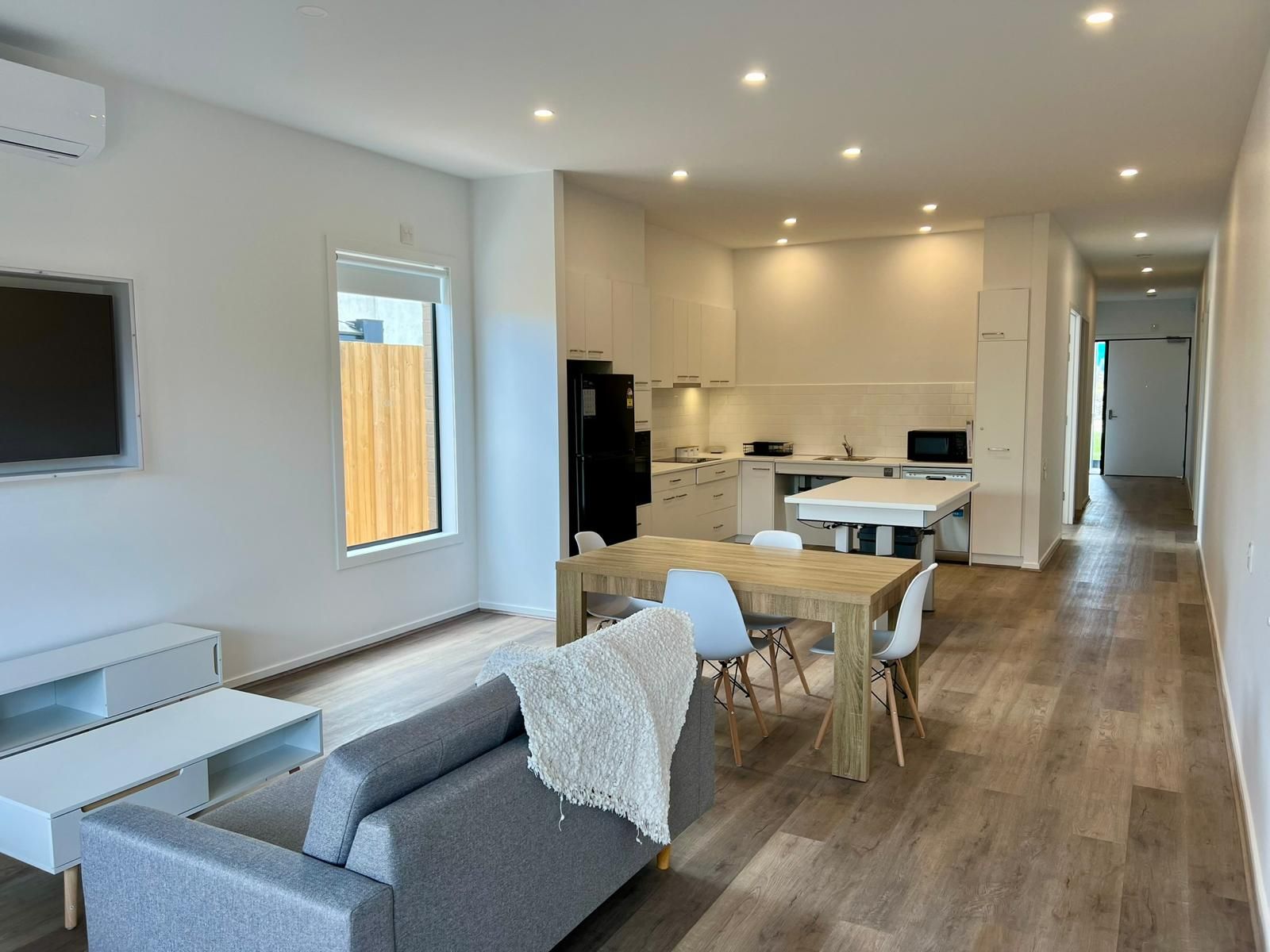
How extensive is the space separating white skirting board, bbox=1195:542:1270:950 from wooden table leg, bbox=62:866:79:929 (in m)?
3.27

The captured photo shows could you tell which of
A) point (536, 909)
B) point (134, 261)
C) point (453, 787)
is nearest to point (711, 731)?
point (536, 909)

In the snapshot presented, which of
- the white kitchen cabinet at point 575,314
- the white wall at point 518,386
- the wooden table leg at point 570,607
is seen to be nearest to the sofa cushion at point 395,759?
the wooden table leg at point 570,607

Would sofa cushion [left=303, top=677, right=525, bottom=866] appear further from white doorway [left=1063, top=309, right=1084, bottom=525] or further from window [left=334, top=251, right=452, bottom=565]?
white doorway [left=1063, top=309, right=1084, bottom=525]

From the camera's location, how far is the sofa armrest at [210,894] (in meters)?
1.73

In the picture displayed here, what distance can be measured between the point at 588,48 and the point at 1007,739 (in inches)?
135

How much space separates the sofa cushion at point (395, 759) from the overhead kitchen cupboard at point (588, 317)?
13.6ft

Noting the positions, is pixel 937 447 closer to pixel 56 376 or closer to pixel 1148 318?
pixel 56 376

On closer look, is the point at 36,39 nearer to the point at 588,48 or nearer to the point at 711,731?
the point at 588,48

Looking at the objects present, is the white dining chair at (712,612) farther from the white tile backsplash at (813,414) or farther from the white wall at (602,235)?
the white tile backsplash at (813,414)

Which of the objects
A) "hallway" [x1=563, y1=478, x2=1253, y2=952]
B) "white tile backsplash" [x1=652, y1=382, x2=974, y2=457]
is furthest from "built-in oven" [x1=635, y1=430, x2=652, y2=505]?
"hallway" [x1=563, y1=478, x2=1253, y2=952]

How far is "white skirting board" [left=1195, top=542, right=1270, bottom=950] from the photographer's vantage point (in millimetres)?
2541

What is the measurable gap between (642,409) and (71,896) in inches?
196

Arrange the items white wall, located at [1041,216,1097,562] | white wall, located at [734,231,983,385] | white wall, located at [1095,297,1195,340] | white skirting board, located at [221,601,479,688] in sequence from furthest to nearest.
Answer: white wall, located at [1095,297,1195,340] < white wall, located at [734,231,983,385] < white wall, located at [1041,216,1097,562] < white skirting board, located at [221,601,479,688]

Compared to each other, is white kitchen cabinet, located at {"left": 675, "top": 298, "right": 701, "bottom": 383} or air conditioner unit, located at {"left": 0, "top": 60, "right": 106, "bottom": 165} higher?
air conditioner unit, located at {"left": 0, "top": 60, "right": 106, "bottom": 165}
